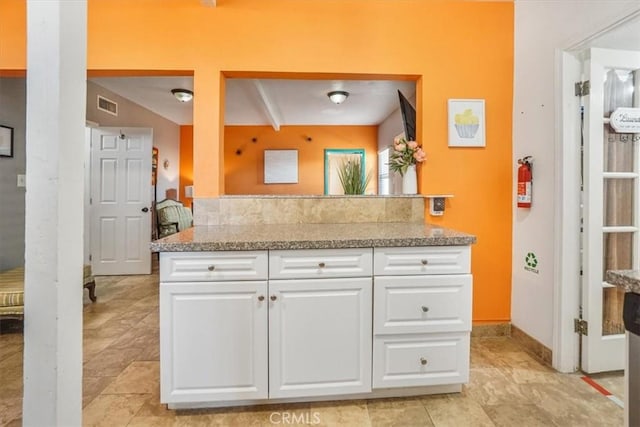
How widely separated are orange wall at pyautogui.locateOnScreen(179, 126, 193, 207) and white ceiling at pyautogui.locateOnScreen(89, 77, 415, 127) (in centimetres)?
22

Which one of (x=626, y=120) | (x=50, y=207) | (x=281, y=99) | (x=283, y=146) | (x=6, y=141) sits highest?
(x=281, y=99)

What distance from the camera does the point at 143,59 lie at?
2.20 metres

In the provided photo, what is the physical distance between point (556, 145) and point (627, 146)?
15.4 inches

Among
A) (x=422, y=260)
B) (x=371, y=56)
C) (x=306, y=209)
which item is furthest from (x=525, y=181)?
(x=306, y=209)

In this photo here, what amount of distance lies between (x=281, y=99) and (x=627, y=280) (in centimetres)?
434

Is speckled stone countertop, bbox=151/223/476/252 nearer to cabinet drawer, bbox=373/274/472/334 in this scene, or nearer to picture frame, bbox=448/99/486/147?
cabinet drawer, bbox=373/274/472/334

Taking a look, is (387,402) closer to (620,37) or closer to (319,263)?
(319,263)

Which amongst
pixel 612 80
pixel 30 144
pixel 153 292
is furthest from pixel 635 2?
pixel 153 292

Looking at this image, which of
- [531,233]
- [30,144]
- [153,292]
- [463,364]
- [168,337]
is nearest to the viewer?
[30,144]

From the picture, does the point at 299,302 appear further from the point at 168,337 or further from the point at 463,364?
the point at 463,364

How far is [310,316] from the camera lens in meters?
1.56

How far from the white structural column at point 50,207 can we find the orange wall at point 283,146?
17.6ft

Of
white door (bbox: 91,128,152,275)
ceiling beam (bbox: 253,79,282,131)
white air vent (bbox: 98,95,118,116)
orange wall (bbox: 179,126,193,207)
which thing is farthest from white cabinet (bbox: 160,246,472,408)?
orange wall (bbox: 179,126,193,207)

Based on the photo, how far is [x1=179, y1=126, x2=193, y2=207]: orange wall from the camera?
606cm
